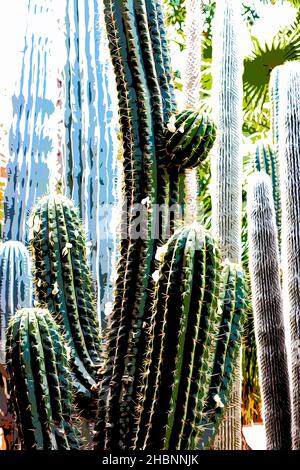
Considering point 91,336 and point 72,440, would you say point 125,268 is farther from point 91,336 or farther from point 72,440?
point 72,440

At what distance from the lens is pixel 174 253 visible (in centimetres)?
113

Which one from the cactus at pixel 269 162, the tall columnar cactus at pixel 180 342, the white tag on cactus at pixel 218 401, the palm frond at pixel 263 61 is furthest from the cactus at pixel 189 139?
the palm frond at pixel 263 61

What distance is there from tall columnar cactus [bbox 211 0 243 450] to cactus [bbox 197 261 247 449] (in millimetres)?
365

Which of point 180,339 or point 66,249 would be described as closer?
point 180,339

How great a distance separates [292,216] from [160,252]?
1.45ft

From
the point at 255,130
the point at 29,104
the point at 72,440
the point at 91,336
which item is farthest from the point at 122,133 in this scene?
the point at 255,130

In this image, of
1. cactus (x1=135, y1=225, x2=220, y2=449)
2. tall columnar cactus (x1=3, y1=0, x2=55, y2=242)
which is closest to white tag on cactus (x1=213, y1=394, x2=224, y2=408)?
cactus (x1=135, y1=225, x2=220, y2=449)

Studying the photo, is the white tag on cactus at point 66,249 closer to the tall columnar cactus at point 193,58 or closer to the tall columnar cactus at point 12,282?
the tall columnar cactus at point 12,282

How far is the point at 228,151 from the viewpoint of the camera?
184 cm

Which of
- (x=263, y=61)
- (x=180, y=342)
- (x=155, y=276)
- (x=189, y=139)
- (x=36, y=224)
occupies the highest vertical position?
(x=263, y=61)

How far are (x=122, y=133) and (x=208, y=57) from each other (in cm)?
205

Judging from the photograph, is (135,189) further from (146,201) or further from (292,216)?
(292,216)

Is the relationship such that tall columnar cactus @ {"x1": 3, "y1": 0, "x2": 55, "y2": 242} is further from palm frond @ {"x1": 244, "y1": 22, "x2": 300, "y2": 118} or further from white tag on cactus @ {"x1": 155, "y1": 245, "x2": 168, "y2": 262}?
palm frond @ {"x1": 244, "y1": 22, "x2": 300, "y2": 118}

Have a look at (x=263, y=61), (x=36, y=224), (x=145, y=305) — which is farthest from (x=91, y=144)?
(x=263, y=61)
